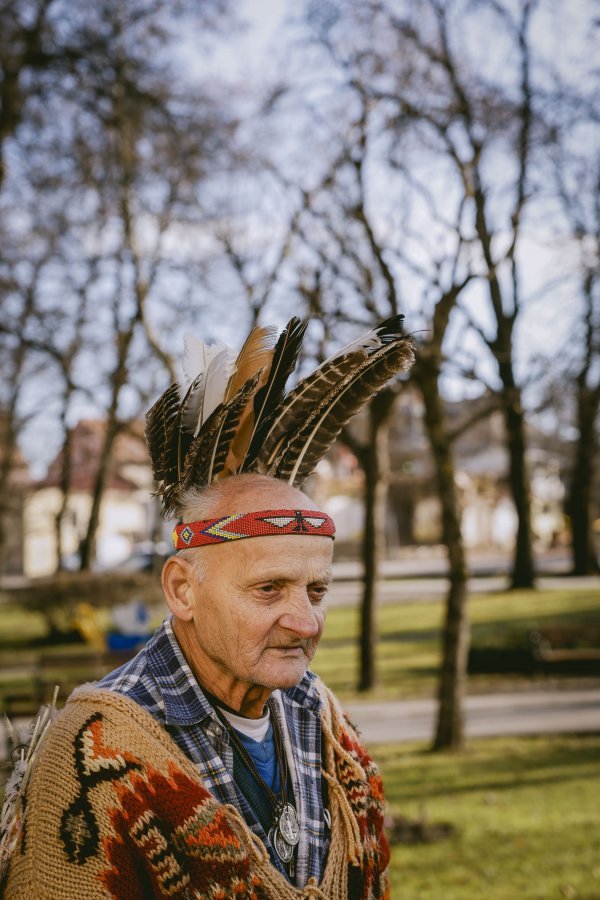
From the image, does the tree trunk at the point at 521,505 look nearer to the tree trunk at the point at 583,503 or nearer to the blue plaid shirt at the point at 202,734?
the tree trunk at the point at 583,503

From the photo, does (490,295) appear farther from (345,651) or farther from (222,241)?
(345,651)

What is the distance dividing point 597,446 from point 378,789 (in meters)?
25.4

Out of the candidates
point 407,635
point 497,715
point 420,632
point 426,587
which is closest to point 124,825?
point 497,715

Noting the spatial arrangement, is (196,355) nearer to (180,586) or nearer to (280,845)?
(180,586)

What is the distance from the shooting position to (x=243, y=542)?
7.26 ft

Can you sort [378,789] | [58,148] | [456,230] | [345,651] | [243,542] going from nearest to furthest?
[243,542]
[378,789]
[456,230]
[58,148]
[345,651]

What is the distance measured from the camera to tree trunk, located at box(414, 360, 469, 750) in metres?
8.68


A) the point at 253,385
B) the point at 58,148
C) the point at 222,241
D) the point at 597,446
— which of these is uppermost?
the point at 58,148

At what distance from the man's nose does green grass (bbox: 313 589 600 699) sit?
10.2 m

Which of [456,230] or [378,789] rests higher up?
[456,230]

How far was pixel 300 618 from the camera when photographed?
221cm

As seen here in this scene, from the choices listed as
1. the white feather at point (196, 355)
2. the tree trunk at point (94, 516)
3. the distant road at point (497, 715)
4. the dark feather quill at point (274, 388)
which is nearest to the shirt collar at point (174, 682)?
the dark feather quill at point (274, 388)

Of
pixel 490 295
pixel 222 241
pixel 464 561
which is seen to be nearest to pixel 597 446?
pixel 490 295

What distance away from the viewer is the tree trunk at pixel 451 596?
8.68 m
